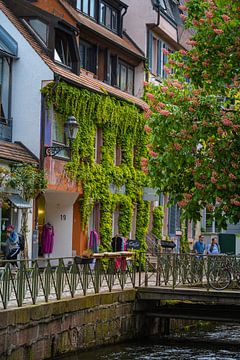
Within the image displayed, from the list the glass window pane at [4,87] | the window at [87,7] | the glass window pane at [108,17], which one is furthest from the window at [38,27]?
the glass window pane at [108,17]

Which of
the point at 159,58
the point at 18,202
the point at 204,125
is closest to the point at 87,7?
the point at 159,58

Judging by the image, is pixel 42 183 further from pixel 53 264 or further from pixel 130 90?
pixel 130 90

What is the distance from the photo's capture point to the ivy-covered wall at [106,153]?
35531 millimetres

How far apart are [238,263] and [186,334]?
10.1 ft

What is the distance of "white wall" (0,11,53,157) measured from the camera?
33281 mm

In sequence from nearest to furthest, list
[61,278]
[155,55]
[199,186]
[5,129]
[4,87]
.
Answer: [199,186], [61,278], [5,129], [4,87], [155,55]

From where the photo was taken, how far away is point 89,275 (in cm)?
2645

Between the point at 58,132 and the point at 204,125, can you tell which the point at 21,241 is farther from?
the point at 204,125

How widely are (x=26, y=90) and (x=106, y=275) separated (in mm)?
8627

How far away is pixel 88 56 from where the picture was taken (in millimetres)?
39125

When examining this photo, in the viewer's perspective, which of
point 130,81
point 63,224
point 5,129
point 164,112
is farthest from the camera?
point 130,81

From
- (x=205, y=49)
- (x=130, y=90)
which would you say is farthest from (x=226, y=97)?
(x=130, y=90)

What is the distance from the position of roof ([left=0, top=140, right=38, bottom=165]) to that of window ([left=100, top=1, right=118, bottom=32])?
1006 cm

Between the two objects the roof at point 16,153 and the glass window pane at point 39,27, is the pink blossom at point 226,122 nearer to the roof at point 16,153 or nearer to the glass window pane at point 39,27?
the roof at point 16,153
